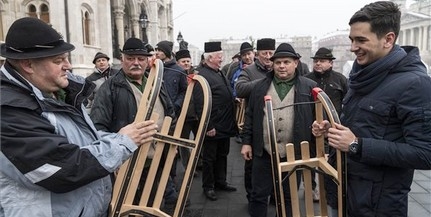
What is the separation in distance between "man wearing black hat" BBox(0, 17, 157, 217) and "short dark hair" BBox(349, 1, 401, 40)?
59.7 inches

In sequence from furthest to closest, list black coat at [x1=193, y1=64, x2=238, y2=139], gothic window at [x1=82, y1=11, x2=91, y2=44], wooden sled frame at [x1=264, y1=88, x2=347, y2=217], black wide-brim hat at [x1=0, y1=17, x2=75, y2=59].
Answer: gothic window at [x1=82, y1=11, x2=91, y2=44] → black coat at [x1=193, y1=64, x2=238, y2=139] → wooden sled frame at [x1=264, y1=88, x2=347, y2=217] → black wide-brim hat at [x1=0, y1=17, x2=75, y2=59]

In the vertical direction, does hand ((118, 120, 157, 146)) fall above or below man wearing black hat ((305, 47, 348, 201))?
below

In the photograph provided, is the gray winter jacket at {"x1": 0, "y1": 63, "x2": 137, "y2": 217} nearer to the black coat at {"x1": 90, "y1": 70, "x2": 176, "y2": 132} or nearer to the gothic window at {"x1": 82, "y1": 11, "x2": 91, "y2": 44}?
the black coat at {"x1": 90, "y1": 70, "x2": 176, "y2": 132}

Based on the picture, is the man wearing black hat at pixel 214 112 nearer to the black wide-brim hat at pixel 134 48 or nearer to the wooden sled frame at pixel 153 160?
the black wide-brim hat at pixel 134 48

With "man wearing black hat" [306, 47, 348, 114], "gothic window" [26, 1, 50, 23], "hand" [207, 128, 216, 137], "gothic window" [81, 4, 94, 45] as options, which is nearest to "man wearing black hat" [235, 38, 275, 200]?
"hand" [207, 128, 216, 137]

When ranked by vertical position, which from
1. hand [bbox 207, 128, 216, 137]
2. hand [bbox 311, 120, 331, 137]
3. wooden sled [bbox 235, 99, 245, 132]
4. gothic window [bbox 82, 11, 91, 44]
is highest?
gothic window [bbox 82, 11, 91, 44]

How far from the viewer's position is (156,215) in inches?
88.2

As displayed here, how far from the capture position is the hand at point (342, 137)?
1.90 metres

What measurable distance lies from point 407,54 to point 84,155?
1904mm

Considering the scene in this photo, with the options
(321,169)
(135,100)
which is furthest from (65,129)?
(321,169)

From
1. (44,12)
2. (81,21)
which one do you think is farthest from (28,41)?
(44,12)

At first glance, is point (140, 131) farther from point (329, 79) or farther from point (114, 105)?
point (329, 79)

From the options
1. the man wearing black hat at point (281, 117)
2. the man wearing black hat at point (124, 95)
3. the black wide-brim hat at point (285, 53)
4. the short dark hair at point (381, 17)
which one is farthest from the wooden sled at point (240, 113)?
the short dark hair at point (381, 17)

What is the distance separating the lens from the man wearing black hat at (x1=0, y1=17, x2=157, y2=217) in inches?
55.7
